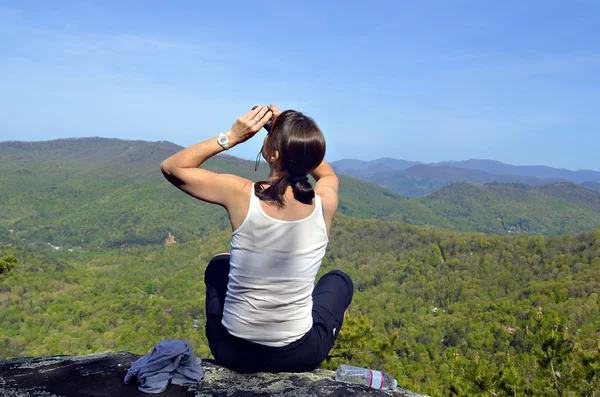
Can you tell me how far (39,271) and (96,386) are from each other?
80.9 m

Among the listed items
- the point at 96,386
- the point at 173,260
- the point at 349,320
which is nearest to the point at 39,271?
the point at 173,260

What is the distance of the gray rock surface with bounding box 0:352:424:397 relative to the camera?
2.33m

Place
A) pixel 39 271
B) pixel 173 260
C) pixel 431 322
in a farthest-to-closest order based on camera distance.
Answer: pixel 173 260
pixel 39 271
pixel 431 322

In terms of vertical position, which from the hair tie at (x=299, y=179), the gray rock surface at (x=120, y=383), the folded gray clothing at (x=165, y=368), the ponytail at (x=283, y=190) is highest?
the hair tie at (x=299, y=179)

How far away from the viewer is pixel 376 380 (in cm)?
266

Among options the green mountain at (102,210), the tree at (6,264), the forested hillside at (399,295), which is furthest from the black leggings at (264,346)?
the green mountain at (102,210)

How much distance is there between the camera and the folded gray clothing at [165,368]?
7.66ft

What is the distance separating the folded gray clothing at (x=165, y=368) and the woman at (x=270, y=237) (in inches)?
7.4

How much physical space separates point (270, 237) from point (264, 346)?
710mm

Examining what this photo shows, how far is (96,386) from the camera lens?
7.78 feet

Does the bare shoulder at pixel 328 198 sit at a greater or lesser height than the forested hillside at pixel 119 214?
greater

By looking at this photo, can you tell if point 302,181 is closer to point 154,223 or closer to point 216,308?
point 216,308

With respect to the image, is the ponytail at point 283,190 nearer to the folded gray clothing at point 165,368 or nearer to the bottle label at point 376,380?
the folded gray clothing at point 165,368

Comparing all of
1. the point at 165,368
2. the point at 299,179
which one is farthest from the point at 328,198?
the point at 165,368
